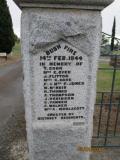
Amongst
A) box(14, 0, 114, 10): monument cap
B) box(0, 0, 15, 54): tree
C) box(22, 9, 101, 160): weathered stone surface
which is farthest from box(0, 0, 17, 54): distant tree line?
box(14, 0, 114, 10): monument cap

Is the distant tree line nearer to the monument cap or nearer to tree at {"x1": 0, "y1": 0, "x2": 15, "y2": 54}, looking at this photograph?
tree at {"x1": 0, "y1": 0, "x2": 15, "y2": 54}

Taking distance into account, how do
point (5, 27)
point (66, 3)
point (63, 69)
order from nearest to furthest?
point (66, 3) → point (63, 69) → point (5, 27)

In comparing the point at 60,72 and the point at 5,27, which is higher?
the point at 5,27

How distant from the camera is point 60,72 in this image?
2.74 m

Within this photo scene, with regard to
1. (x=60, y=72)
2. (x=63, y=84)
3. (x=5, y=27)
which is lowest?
(x=63, y=84)

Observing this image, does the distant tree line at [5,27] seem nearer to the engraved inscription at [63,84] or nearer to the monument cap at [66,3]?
the engraved inscription at [63,84]

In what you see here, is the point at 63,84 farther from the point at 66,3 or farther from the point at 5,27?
the point at 5,27

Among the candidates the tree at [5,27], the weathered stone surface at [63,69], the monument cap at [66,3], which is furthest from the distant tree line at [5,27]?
the monument cap at [66,3]

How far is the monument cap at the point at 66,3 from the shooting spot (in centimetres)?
244

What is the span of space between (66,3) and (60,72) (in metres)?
0.73

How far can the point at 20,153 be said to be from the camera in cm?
399

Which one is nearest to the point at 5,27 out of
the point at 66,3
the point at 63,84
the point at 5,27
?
the point at 5,27

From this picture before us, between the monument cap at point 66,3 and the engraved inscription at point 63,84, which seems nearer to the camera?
the monument cap at point 66,3

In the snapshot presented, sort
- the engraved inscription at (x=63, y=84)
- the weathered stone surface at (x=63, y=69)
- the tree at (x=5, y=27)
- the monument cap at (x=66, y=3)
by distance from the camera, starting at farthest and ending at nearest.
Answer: the tree at (x=5, y=27) → the engraved inscription at (x=63, y=84) → the weathered stone surface at (x=63, y=69) → the monument cap at (x=66, y=3)
